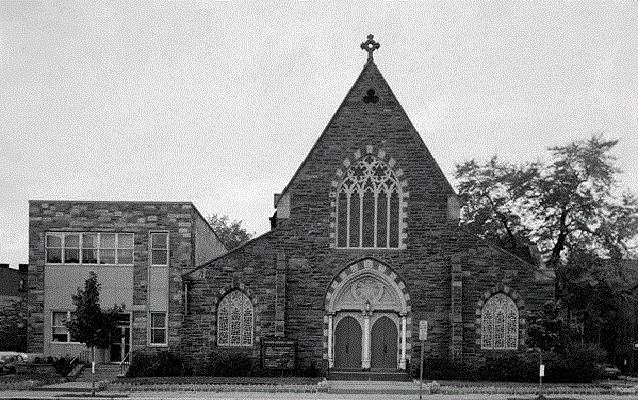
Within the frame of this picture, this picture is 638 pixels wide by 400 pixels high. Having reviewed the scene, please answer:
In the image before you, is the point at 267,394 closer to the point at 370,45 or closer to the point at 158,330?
the point at 158,330

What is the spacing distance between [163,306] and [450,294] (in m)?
13.6

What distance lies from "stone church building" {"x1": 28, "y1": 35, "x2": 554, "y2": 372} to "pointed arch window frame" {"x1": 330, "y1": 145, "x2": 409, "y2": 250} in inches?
1.7

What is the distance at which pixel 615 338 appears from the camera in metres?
61.8

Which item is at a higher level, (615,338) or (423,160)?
(423,160)

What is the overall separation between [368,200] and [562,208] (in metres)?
14.8

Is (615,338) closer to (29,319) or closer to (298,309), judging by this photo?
(298,309)

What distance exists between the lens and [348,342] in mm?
41625

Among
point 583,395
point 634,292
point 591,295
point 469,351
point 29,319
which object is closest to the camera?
point 583,395

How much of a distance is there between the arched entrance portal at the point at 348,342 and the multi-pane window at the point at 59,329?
1295 cm

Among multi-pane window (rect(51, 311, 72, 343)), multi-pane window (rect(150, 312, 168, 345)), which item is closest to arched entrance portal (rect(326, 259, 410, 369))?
multi-pane window (rect(150, 312, 168, 345))

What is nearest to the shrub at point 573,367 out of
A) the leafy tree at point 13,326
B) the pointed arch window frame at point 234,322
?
the pointed arch window frame at point 234,322

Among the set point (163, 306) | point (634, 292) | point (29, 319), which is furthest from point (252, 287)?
point (634, 292)

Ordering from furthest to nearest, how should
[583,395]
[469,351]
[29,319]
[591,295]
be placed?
[591,295] → [29,319] → [469,351] → [583,395]

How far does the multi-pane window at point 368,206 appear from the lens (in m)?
41.6
